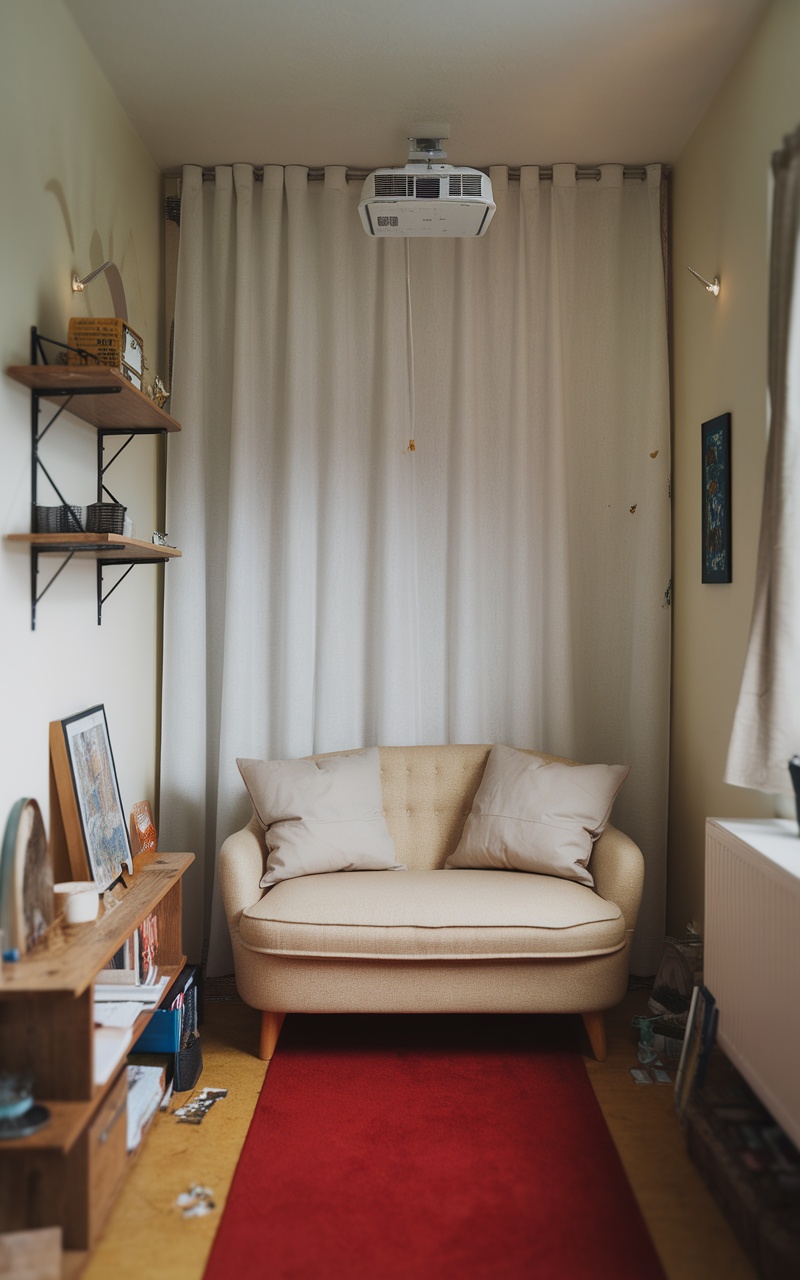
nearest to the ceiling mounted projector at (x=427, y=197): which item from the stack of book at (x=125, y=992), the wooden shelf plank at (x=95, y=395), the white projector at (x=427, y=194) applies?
the white projector at (x=427, y=194)

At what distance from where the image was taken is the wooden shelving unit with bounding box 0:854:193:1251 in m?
1.93

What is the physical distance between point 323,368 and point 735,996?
2534 mm

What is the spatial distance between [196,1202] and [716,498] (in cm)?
242

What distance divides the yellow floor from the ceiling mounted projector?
2608mm

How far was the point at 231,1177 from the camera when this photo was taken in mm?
2279

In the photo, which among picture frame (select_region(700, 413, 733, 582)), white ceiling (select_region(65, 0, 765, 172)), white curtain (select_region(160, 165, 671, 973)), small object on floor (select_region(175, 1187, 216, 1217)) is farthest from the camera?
white curtain (select_region(160, 165, 671, 973))

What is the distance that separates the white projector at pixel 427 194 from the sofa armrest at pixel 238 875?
2014 mm

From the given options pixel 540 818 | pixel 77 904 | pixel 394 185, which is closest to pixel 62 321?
pixel 394 185

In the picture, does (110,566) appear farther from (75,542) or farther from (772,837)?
(772,837)

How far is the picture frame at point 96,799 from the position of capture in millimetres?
2568

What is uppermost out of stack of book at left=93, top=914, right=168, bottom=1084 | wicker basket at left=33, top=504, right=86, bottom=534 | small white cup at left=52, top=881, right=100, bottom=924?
wicker basket at left=33, top=504, right=86, bottom=534

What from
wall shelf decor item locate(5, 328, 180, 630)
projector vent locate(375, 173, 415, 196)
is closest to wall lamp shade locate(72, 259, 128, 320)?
wall shelf decor item locate(5, 328, 180, 630)

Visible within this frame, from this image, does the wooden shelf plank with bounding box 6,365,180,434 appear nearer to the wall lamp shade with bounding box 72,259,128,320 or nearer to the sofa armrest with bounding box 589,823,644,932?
the wall lamp shade with bounding box 72,259,128,320

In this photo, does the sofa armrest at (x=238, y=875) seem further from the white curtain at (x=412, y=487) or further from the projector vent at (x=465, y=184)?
the projector vent at (x=465, y=184)
